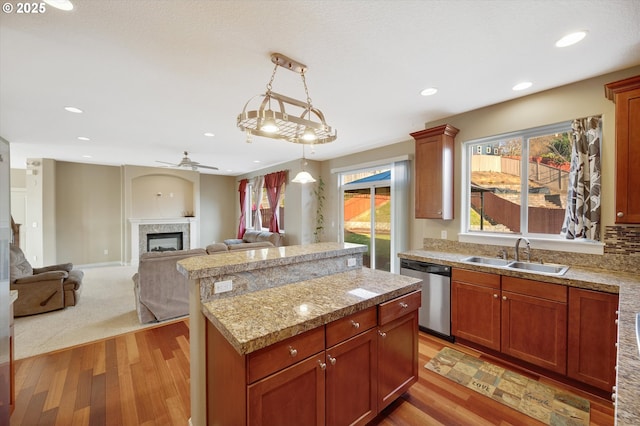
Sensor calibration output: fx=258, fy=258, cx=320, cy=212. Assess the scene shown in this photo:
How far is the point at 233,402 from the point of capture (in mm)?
1278

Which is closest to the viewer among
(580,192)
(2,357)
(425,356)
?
(2,357)

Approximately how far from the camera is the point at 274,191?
6.78 metres

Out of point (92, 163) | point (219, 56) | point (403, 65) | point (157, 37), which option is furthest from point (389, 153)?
point (92, 163)

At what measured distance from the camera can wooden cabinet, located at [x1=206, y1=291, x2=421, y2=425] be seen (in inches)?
47.5

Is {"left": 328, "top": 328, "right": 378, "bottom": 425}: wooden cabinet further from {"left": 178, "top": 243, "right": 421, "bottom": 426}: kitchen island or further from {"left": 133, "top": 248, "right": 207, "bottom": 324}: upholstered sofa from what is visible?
{"left": 133, "top": 248, "right": 207, "bottom": 324}: upholstered sofa

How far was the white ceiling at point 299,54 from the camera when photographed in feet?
5.11

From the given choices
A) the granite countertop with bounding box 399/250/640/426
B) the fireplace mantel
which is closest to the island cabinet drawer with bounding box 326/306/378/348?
the granite countertop with bounding box 399/250/640/426

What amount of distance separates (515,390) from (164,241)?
8.17 metres

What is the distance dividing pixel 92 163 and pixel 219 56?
685 cm

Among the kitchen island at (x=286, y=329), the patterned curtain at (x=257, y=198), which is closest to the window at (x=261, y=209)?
the patterned curtain at (x=257, y=198)

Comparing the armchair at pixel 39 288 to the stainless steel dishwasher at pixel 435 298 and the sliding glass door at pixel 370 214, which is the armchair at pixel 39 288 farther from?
the stainless steel dishwasher at pixel 435 298

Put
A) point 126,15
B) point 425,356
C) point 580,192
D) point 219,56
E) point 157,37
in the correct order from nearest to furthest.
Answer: point 126,15 → point 157,37 → point 219,56 → point 580,192 → point 425,356

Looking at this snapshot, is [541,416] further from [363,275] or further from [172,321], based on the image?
[172,321]

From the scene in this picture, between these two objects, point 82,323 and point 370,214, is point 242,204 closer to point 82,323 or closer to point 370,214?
point 370,214
